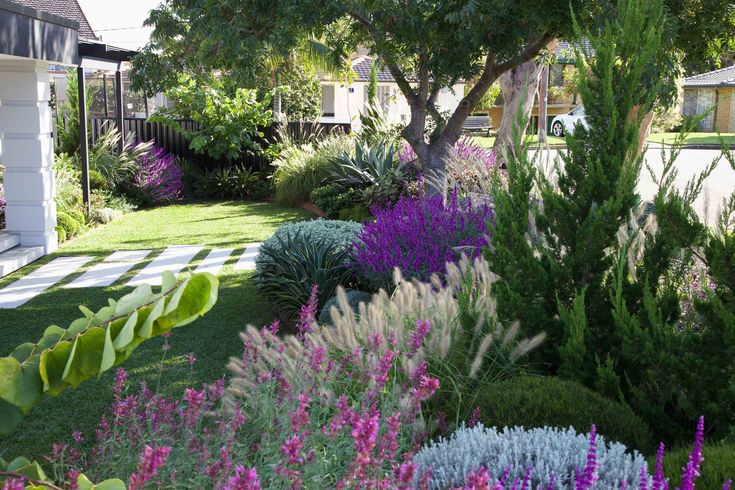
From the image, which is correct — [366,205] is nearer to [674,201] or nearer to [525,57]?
[525,57]

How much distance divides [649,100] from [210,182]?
14.5 m

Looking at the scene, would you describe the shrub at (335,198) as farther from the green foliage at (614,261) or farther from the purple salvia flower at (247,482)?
the purple salvia flower at (247,482)

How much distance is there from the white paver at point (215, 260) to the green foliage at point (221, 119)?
6.65 meters

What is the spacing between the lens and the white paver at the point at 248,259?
33.7ft


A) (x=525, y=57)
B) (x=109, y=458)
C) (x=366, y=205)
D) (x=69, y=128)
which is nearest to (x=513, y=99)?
(x=366, y=205)

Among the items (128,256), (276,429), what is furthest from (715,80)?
(276,429)

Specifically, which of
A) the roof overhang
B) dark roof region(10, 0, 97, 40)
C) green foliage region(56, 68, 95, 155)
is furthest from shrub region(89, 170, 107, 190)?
dark roof region(10, 0, 97, 40)

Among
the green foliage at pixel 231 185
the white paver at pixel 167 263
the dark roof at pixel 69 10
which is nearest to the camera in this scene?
the white paver at pixel 167 263

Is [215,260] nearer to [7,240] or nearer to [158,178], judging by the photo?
[7,240]

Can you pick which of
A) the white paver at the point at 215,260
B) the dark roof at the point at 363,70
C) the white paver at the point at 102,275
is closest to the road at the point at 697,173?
the white paver at the point at 215,260

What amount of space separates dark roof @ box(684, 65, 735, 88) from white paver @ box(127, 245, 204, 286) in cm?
4294

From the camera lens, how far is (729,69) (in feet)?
170

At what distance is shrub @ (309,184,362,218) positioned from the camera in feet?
46.9

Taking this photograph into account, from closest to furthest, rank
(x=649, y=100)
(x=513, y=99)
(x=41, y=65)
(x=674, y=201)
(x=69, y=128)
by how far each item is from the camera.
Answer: (x=674, y=201)
(x=649, y=100)
(x=41, y=65)
(x=69, y=128)
(x=513, y=99)
